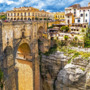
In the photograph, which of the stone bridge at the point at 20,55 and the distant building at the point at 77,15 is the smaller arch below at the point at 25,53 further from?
the distant building at the point at 77,15

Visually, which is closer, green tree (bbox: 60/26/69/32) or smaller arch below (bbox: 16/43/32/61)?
smaller arch below (bbox: 16/43/32/61)

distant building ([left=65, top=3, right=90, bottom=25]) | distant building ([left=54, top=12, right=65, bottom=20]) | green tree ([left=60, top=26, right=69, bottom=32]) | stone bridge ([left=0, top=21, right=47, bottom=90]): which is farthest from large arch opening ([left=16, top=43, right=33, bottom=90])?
distant building ([left=54, top=12, right=65, bottom=20])

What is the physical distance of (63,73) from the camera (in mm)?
19891

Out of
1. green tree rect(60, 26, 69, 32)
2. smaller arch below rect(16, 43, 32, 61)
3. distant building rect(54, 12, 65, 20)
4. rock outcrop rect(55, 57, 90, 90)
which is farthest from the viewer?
distant building rect(54, 12, 65, 20)

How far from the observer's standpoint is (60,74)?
66.4 feet

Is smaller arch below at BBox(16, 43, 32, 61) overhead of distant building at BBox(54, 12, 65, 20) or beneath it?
beneath

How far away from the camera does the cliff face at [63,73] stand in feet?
61.3

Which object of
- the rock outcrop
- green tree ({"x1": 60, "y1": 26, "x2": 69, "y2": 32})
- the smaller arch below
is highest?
green tree ({"x1": 60, "y1": 26, "x2": 69, "y2": 32})

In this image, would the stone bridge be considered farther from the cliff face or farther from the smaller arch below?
the cliff face

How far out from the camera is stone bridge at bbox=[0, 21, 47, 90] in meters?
14.1

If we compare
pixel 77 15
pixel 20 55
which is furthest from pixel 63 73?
pixel 77 15

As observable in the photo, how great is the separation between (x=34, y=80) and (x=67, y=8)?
19.3 m

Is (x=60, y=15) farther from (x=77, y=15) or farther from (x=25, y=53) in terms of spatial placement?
(x=25, y=53)

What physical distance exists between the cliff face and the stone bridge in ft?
4.82
